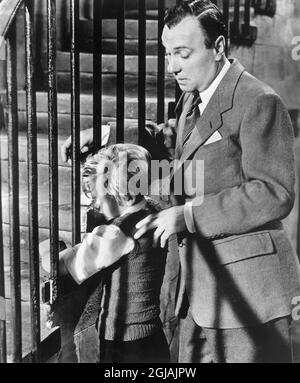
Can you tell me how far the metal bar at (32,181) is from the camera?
250cm

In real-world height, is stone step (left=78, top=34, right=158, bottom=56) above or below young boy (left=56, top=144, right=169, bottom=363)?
above

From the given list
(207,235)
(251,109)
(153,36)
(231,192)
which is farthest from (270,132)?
(153,36)

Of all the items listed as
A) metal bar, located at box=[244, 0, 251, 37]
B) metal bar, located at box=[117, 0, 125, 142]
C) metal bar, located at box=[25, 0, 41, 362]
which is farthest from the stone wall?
metal bar, located at box=[25, 0, 41, 362]

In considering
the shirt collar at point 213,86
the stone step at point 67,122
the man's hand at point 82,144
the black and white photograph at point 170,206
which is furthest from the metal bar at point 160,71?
the man's hand at point 82,144

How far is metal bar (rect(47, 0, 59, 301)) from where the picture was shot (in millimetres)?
2572

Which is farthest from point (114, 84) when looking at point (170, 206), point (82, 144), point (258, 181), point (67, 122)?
point (258, 181)

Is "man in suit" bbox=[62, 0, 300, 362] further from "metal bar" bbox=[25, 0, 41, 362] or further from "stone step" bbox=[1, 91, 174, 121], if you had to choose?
"metal bar" bbox=[25, 0, 41, 362]

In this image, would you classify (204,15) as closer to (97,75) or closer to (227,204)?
(97,75)

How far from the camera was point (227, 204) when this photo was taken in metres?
2.64

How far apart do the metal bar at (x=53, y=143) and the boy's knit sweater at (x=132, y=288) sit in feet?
0.89

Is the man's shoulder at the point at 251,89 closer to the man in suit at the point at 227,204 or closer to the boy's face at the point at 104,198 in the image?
the man in suit at the point at 227,204

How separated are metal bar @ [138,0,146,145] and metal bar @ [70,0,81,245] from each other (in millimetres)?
314

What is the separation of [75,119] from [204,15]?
775mm

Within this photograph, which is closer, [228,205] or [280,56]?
[228,205]
